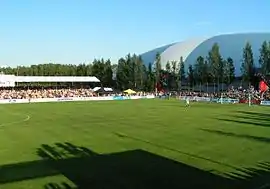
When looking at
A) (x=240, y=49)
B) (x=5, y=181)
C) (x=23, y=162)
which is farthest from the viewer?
(x=240, y=49)

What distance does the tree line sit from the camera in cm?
9569

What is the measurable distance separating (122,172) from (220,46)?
415 ft

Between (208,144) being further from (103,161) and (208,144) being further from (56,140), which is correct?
(56,140)

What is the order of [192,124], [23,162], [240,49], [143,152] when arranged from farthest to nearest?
1. [240,49]
2. [192,124]
3. [143,152]
4. [23,162]

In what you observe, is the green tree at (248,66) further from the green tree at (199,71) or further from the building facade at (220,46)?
the building facade at (220,46)

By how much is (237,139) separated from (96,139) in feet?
28.6

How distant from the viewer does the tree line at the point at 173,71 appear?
314 ft

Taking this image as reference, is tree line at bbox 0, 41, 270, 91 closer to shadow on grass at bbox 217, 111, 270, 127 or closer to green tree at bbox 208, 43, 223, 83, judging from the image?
green tree at bbox 208, 43, 223, 83

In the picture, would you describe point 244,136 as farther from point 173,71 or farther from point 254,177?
point 173,71

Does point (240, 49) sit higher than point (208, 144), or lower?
higher

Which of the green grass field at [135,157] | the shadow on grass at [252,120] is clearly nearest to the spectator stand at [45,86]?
the shadow on grass at [252,120]

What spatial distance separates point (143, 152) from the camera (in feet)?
67.3

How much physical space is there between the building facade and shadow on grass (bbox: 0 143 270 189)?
106 metres

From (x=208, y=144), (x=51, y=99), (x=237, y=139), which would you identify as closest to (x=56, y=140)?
(x=208, y=144)
